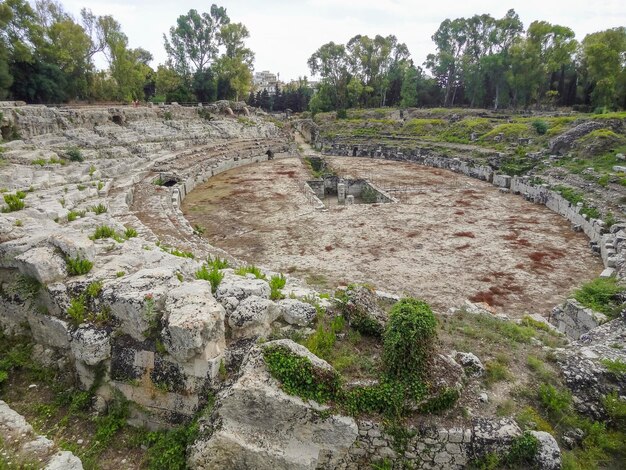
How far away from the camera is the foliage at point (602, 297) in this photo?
28.9ft

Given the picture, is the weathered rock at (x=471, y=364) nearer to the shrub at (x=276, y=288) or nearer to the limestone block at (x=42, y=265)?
the shrub at (x=276, y=288)

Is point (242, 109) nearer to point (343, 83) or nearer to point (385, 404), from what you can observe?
point (343, 83)

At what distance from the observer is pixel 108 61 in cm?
3975

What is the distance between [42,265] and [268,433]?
4597 millimetres

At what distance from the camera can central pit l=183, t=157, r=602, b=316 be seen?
38.0 feet

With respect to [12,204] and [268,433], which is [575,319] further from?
[12,204]

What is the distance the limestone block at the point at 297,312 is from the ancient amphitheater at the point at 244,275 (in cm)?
2

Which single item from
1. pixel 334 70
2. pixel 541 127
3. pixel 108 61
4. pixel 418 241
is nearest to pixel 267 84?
pixel 334 70

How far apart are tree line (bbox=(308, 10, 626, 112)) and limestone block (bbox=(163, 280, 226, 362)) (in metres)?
50.2

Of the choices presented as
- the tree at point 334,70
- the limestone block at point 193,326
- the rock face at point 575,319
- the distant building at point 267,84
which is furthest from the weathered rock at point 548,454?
the distant building at point 267,84

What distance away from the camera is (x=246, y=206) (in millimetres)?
19812

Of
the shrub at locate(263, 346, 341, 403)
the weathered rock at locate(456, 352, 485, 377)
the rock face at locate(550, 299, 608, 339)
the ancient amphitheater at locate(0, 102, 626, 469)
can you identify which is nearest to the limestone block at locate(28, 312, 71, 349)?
the ancient amphitheater at locate(0, 102, 626, 469)

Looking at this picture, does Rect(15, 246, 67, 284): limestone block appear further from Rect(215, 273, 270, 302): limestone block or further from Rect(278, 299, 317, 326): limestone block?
Rect(278, 299, 317, 326): limestone block

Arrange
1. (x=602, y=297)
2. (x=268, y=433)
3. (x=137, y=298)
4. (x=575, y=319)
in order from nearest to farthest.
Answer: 1. (x=268, y=433)
2. (x=137, y=298)
3. (x=575, y=319)
4. (x=602, y=297)
